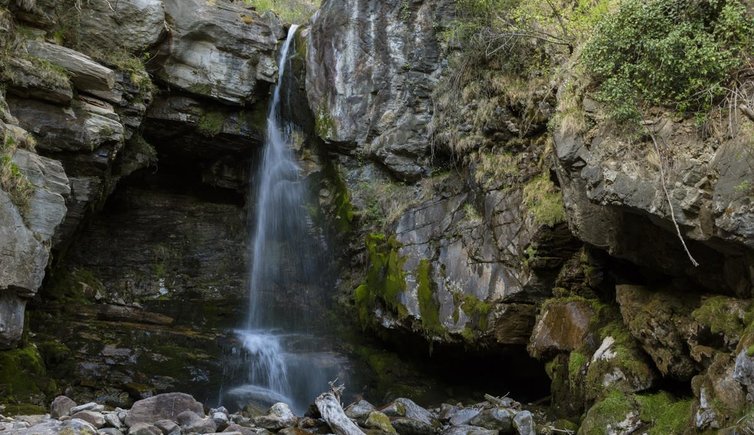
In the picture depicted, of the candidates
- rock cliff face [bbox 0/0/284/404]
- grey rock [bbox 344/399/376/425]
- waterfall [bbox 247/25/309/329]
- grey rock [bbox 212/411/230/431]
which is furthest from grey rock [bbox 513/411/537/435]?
waterfall [bbox 247/25/309/329]

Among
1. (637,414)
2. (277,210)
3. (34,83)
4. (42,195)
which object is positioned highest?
(34,83)

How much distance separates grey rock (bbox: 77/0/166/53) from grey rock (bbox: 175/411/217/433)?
872cm

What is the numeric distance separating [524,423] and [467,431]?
2.66 feet

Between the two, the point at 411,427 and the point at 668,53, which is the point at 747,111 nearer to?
the point at 668,53

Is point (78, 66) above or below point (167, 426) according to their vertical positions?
above

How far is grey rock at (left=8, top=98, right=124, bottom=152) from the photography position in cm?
1095

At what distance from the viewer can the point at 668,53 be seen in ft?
24.1

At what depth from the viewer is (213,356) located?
12.2 m

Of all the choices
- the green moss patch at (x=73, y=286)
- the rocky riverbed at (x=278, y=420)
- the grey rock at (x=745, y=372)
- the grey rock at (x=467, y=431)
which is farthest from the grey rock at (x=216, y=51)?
the grey rock at (x=745, y=372)

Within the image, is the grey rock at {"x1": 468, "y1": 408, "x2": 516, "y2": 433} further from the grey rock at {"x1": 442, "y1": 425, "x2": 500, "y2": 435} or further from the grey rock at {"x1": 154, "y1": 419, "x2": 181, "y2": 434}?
the grey rock at {"x1": 154, "y1": 419, "x2": 181, "y2": 434}

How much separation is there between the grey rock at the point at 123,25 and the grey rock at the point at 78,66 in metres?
1.78

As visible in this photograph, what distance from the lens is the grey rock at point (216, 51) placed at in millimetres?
14430

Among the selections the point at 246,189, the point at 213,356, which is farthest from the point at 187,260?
the point at 213,356

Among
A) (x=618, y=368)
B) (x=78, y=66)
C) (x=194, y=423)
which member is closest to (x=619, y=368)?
(x=618, y=368)
